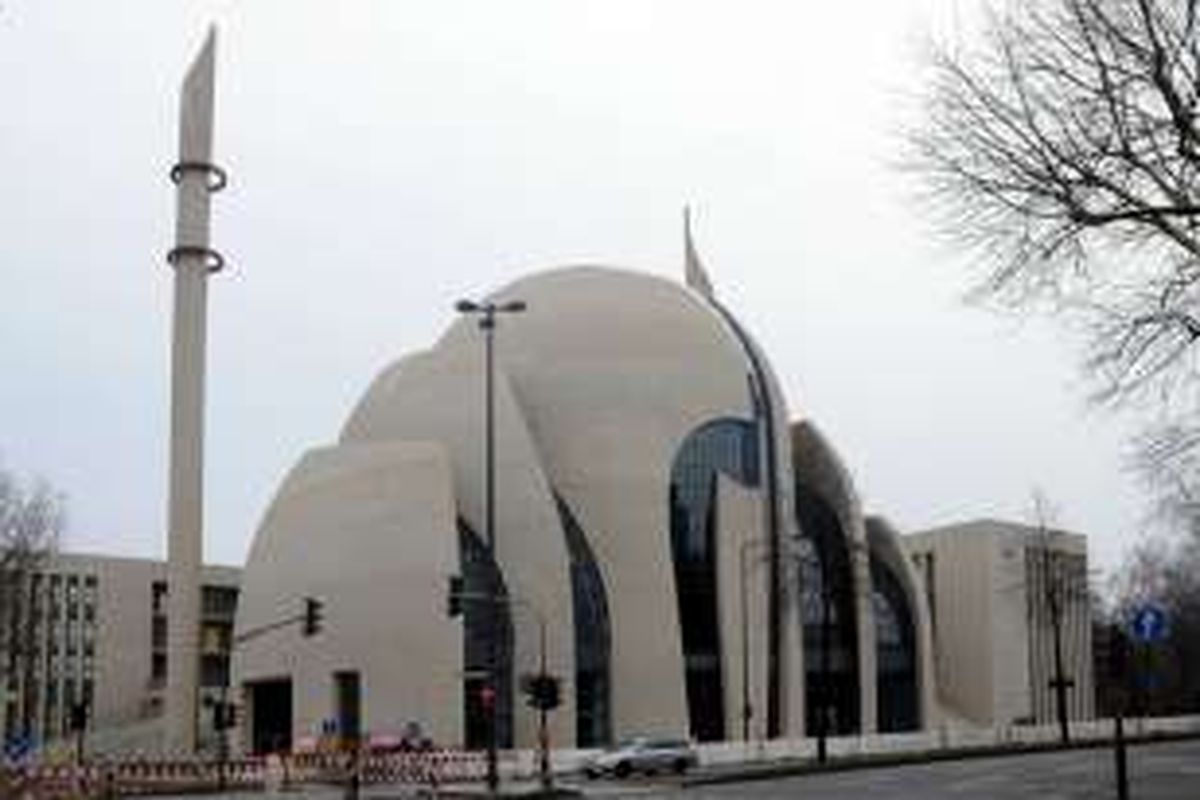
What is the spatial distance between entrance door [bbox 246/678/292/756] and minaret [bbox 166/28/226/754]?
6411 mm

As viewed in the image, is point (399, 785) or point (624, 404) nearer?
point (399, 785)

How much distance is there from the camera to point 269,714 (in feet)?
293

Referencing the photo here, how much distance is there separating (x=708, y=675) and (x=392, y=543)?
17866mm

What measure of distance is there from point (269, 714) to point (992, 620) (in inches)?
1779

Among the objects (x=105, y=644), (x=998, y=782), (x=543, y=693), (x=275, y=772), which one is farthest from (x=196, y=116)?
(x=105, y=644)

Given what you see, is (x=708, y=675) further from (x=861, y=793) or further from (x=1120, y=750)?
(x=1120, y=750)

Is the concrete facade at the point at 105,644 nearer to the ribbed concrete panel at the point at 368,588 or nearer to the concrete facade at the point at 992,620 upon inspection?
the ribbed concrete panel at the point at 368,588

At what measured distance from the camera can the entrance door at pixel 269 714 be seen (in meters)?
88.1

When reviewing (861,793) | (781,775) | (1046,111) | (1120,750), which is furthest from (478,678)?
(1046,111)

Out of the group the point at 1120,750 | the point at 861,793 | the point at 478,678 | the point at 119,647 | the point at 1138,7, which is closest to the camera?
the point at 1138,7

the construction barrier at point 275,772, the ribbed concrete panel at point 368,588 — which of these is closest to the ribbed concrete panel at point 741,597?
the ribbed concrete panel at point 368,588

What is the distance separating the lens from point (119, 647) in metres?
134

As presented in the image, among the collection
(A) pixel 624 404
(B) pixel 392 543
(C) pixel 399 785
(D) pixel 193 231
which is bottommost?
(C) pixel 399 785

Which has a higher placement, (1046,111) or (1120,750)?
(1046,111)
